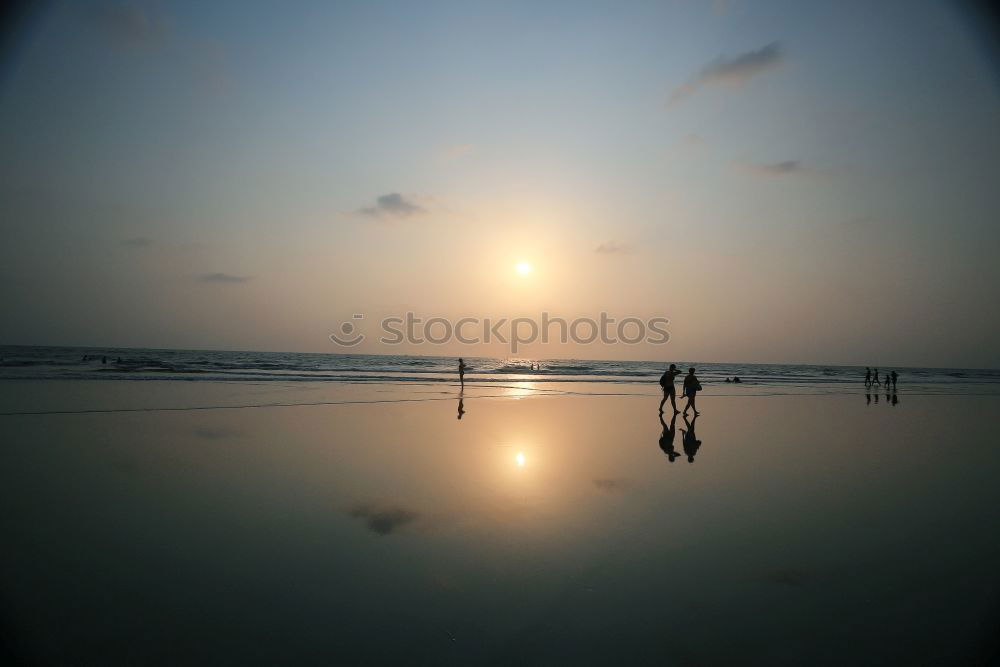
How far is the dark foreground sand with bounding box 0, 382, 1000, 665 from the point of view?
4.05 metres

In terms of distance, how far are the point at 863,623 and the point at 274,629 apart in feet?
15.7

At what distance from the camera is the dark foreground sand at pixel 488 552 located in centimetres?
405

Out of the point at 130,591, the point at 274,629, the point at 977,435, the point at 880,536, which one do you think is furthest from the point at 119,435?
the point at 977,435

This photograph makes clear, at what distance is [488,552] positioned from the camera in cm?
572

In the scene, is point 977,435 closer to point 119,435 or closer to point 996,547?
point 996,547

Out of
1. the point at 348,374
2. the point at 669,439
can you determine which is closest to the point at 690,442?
the point at 669,439

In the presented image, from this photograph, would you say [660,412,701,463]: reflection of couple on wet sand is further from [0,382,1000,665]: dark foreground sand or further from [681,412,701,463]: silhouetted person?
[0,382,1000,665]: dark foreground sand

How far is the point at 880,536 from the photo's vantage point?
253 inches

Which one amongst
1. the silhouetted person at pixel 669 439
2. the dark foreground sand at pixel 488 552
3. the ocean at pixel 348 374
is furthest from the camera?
the ocean at pixel 348 374

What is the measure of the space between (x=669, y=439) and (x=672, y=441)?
330 mm

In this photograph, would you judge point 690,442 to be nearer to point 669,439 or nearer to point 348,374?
point 669,439

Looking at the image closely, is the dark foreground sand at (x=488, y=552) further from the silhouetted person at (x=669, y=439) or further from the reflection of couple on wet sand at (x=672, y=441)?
the silhouetted person at (x=669, y=439)

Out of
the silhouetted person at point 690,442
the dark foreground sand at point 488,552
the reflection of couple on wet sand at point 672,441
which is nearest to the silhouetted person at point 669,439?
the reflection of couple on wet sand at point 672,441

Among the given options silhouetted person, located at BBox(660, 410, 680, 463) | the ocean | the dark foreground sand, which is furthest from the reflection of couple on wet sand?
the ocean
